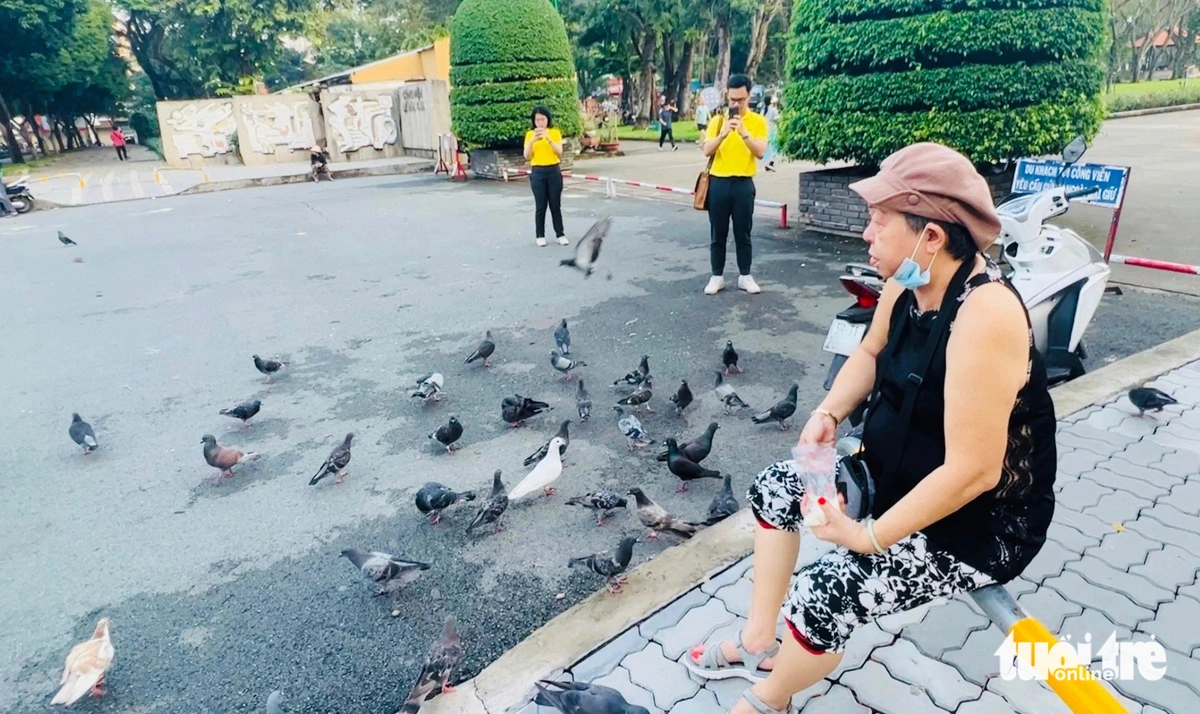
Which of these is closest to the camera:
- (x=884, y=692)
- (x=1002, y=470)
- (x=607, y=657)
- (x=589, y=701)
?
(x=1002, y=470)

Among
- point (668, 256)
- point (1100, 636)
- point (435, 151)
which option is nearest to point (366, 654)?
point (1100, 636)

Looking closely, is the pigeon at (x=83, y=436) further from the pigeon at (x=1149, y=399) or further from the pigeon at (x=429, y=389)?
the pigeon at (x=1149, y=399)

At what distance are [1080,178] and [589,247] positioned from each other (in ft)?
16.3

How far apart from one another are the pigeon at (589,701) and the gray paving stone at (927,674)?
0.94m

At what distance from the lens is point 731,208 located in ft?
23.7

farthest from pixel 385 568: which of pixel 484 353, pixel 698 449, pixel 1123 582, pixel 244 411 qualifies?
pixel 1123 582

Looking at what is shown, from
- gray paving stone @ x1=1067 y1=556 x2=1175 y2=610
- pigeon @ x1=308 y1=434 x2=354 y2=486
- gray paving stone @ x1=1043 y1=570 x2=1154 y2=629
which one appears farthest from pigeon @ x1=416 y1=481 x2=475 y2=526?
gray paving stone @ x1=1067 y1=556 x2=1175 y2=610

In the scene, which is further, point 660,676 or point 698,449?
point 698,449

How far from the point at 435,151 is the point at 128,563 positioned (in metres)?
22.2

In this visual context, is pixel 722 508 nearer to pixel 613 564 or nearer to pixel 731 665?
pixel 613 564

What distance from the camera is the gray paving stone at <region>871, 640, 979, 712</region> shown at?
246 centimetres

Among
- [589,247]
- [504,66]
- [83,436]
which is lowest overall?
[83,436]

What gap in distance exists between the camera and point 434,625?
311cm

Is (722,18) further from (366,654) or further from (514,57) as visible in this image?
(366,654)
